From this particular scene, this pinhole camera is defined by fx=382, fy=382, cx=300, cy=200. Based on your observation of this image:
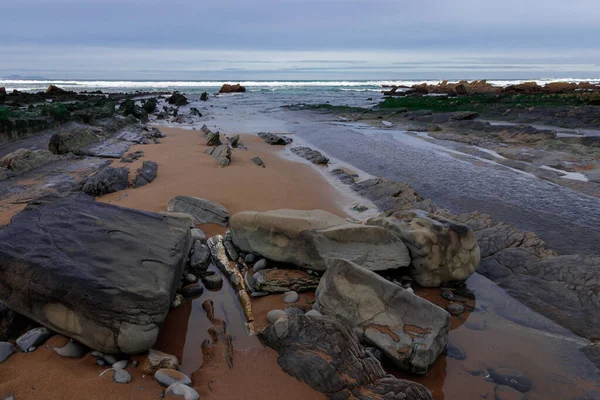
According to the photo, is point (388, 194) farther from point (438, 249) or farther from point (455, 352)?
point (455, 352)

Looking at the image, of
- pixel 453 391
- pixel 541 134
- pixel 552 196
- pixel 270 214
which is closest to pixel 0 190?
pixel 270 214

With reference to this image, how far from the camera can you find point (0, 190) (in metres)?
7.54

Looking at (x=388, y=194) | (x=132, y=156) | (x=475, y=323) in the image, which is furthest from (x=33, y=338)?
(x=132, y=156)

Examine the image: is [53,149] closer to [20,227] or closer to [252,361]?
[20,227]

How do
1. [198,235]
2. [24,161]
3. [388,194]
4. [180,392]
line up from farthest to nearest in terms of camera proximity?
[24,161] < [388,194] < [198,235] < [180,392]

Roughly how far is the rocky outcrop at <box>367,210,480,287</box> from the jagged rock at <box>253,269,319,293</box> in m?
1.25

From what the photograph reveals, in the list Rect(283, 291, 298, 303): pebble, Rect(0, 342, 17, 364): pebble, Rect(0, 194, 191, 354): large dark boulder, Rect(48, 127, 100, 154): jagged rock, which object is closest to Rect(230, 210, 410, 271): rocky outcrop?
Rect(283, 291, 298, 303): pebble

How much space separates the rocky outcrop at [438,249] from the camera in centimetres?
Result: 454

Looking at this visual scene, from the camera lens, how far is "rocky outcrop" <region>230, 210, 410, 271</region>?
14.4ft

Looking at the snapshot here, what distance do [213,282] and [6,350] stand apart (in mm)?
1913

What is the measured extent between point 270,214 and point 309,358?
2191 millimetres

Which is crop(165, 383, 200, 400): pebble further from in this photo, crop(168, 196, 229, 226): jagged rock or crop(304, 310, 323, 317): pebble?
crop(168, 196, 229, 226): jagged rock

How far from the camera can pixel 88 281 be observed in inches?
116

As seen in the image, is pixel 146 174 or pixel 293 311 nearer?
pixel 293 311
